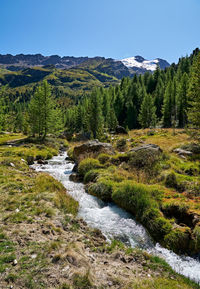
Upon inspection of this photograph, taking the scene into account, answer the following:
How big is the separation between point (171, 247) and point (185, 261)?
0.68 metres

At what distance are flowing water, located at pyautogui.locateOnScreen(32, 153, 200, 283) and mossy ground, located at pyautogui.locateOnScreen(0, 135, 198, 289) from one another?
2.24 ft

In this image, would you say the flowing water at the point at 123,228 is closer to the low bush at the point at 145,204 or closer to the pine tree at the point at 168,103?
the low bush at the point at 145,204

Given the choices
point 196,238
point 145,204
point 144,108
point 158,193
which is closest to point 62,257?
point 196,238

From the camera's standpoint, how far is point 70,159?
25.4 m

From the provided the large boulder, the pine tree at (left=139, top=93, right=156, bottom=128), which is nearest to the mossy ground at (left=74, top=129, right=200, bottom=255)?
the large boulder

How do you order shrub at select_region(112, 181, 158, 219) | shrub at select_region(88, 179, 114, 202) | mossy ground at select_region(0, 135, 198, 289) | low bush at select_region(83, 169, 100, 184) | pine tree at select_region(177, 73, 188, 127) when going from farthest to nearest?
pine tree at select_region(177, 73, 188, 127)
low bush at select_region(83, 169, 100, 184)
shrub at select_region(88, 179, 114, 202)
shrub at select_region(112, 181, 158, 219)
mossy ground at select_region(0, 135, 198, 289)

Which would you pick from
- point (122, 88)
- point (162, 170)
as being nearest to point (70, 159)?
point (162, 170)

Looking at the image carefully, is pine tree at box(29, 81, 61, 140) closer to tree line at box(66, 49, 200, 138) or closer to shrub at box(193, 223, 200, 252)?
tree line at box(66, 49, 200, 138)

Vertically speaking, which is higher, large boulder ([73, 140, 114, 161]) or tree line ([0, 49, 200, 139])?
tree line ([0, 49, 200, 139])

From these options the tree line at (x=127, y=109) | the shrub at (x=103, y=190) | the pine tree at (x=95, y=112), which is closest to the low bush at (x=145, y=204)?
the shrub at (x=103, y=190)

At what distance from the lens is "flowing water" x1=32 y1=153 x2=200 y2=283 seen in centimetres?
586

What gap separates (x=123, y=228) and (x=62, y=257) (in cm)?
400

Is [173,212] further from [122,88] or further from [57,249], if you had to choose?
[122,88]

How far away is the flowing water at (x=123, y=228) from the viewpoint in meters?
5.86
